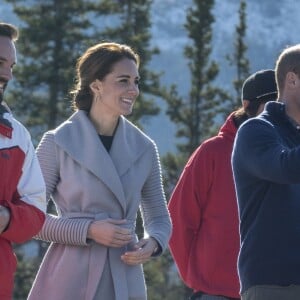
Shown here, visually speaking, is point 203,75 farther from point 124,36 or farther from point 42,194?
point 42,194

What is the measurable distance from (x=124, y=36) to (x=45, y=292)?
117ft

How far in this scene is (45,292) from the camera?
518 cm

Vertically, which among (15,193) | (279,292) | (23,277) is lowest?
(23,277)

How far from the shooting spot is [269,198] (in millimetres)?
4578

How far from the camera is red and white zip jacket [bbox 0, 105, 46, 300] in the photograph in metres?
4.27

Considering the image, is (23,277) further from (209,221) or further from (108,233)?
(108,233)

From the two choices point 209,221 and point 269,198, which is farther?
point 209,221

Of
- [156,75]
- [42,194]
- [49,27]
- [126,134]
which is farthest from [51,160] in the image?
[156,75]

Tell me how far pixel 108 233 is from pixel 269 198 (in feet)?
3.02

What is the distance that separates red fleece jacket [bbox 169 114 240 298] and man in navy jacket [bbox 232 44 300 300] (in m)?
1.47

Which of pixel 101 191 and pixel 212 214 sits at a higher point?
pixel 101 191

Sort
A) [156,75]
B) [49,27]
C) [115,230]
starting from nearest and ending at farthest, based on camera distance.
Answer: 1. [115,230]
2. [49,27]
3. [156,75]

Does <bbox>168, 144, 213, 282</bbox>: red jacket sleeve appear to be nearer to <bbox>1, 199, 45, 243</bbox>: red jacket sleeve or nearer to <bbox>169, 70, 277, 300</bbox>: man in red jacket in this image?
<bbox>169, 70, 277, 300</bbox>: man in red jacket

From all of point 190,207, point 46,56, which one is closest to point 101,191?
point 190,207
